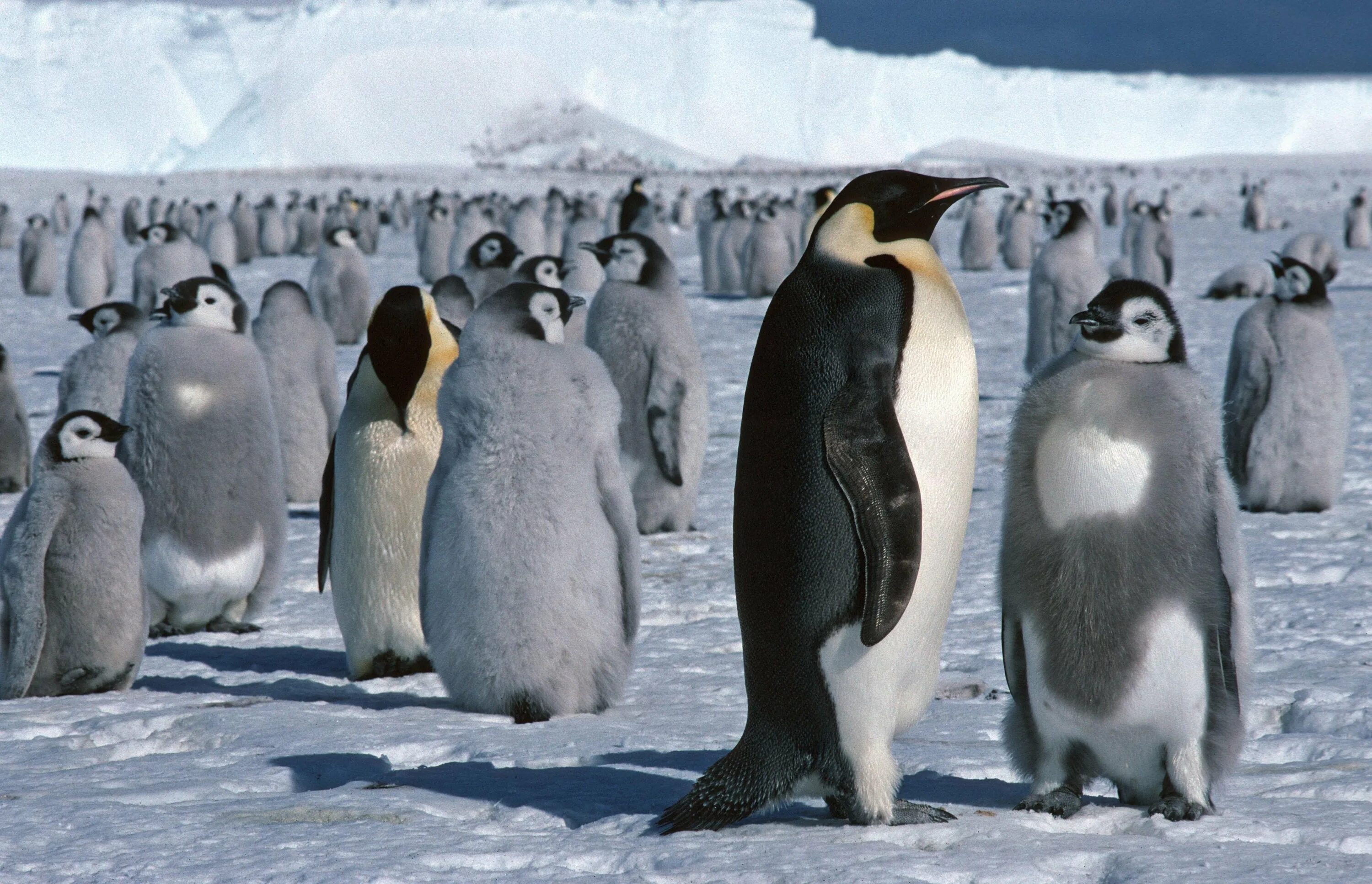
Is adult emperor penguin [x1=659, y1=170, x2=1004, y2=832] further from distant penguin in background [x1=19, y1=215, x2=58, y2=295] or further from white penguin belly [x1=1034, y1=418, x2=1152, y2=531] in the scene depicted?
distant penguin in background [x1=19, y1=215, x2=58, y2=295]

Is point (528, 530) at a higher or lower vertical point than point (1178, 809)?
higher

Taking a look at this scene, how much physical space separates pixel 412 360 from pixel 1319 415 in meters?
3.84

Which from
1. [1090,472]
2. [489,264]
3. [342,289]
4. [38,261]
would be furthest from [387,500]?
[38,261]

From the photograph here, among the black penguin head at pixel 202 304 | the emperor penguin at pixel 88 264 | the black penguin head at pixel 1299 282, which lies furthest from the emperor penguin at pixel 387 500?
the emperor penguin at pixel 88 264

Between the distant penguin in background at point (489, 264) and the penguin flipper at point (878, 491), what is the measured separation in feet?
19.0

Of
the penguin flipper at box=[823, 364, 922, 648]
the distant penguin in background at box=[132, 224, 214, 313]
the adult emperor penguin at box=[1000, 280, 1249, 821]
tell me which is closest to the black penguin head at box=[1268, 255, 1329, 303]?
the adult emperor penguin at box=[1000, 280, 1249, 821]

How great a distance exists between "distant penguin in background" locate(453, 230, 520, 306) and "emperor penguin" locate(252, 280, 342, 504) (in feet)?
5.08

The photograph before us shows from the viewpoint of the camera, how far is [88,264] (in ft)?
51.0

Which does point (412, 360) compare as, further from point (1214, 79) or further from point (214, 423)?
point (1214, 79)

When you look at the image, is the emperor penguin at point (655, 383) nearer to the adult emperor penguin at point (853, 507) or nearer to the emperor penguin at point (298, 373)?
the emperor penguin at point (298, 373)

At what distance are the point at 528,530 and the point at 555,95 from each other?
77.0 m

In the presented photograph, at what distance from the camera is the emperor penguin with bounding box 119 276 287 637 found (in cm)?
446

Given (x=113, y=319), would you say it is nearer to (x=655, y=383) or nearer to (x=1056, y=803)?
(x=655, y=383)

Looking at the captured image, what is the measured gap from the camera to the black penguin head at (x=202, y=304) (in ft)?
15.1
